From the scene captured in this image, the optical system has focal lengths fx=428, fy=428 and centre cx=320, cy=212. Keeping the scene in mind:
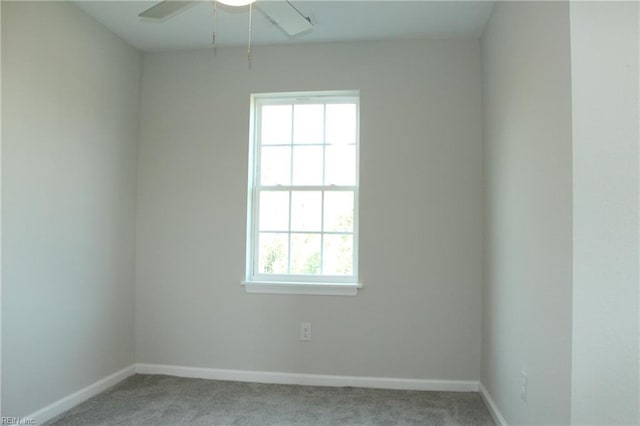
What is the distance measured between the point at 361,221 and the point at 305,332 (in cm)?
88

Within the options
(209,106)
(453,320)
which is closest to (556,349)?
(453,320)

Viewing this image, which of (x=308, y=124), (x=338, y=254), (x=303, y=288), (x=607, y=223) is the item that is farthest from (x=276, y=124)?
(x=607, y=223)

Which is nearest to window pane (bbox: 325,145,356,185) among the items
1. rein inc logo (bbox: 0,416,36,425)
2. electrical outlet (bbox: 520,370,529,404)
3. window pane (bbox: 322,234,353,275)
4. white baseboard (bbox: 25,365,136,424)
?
window pane (bbox: 322,234,353,275)

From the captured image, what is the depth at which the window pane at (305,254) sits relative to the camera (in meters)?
3.13

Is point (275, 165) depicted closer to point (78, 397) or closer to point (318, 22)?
point (318, 22)

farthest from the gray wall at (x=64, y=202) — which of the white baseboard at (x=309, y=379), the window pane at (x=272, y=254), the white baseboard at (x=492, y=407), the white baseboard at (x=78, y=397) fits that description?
the white baseboard at (x=492, y=407)

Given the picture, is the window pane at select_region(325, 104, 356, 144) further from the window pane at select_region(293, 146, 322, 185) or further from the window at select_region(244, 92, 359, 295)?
the window pane at select_region(293, 146, 322, 185)

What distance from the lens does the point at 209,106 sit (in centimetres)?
319

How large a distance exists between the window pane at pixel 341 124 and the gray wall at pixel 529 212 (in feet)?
3.08

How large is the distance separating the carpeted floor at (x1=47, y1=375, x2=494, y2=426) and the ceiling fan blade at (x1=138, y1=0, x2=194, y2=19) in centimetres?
210

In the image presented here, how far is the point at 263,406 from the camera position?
2.61 meters

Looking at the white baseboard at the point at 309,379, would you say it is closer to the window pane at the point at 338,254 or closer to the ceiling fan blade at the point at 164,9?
the window pane at the point at 338,254

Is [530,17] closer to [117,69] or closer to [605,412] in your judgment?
[605,412]

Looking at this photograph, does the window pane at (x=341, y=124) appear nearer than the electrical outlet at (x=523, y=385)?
No
